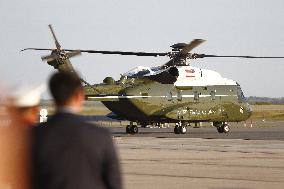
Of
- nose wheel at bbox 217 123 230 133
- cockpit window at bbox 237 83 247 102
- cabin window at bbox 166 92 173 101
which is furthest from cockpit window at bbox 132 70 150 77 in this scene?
nose wheel at bbox 217 123 230 133

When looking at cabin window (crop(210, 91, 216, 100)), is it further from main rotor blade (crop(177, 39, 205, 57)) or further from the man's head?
the man's head

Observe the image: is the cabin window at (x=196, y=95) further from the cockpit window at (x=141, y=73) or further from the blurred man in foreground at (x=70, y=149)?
the blurred man in foreground at (x=70, y=149)

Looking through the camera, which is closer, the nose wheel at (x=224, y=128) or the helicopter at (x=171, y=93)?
the helicopter at (x=171, y=93)

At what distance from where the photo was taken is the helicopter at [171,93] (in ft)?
126

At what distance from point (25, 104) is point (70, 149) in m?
0.90

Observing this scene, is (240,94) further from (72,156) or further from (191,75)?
(72,156)

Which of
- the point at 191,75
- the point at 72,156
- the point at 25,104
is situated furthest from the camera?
the point at 191,75

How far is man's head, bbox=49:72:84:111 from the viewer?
4527 millimetres

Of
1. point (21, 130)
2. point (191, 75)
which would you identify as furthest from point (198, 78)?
point (21, 130)

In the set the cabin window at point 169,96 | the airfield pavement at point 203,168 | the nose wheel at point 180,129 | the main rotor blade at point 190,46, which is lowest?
the airfield pavement at point 203,168

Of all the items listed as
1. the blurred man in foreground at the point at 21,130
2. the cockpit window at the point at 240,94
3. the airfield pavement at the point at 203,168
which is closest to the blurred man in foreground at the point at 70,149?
the blurred man in foreground at the point at 21,130

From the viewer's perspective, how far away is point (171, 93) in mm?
40969

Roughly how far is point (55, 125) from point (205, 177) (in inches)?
409

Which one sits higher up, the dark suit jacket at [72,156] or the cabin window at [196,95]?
the cabin window at [196,95]
